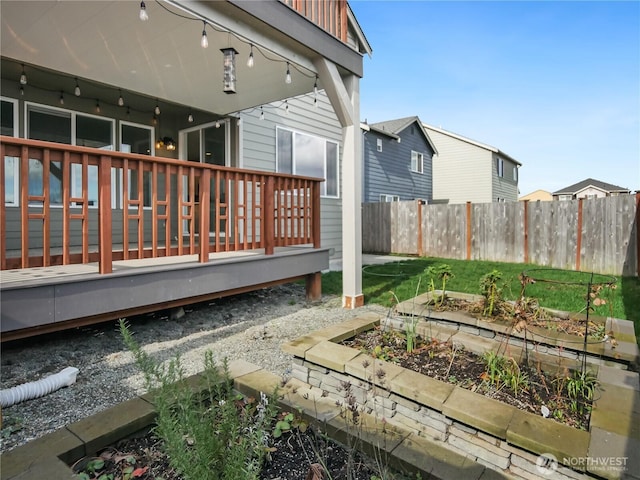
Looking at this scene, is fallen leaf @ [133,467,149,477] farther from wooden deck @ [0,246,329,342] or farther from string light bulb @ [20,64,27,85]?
string light bulb @ [20,64,27,85]

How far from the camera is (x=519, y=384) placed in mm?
2318

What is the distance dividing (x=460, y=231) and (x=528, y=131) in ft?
39.7

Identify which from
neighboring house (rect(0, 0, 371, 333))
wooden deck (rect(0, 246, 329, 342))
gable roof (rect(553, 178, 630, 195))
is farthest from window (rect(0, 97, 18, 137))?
gable roof (rect(553, 178, 630, 195))

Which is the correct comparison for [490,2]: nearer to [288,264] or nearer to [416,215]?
[416,215]

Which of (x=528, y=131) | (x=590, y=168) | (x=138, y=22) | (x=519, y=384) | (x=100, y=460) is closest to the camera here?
(x=100, y=460)

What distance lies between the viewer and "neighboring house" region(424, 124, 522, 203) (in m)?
20.3

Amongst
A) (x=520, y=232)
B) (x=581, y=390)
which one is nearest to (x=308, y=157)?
(x=520, y=232)

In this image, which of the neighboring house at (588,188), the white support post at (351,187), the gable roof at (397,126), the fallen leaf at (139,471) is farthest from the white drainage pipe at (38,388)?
the neighboring house at (588,188)

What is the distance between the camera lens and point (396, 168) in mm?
16656

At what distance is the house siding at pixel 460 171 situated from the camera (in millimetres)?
20359

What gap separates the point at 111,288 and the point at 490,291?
3.52 m

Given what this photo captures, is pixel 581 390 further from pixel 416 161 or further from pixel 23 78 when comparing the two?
pixel 416 161

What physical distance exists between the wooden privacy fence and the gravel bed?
609cm

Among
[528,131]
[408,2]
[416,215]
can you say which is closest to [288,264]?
[408,2]
